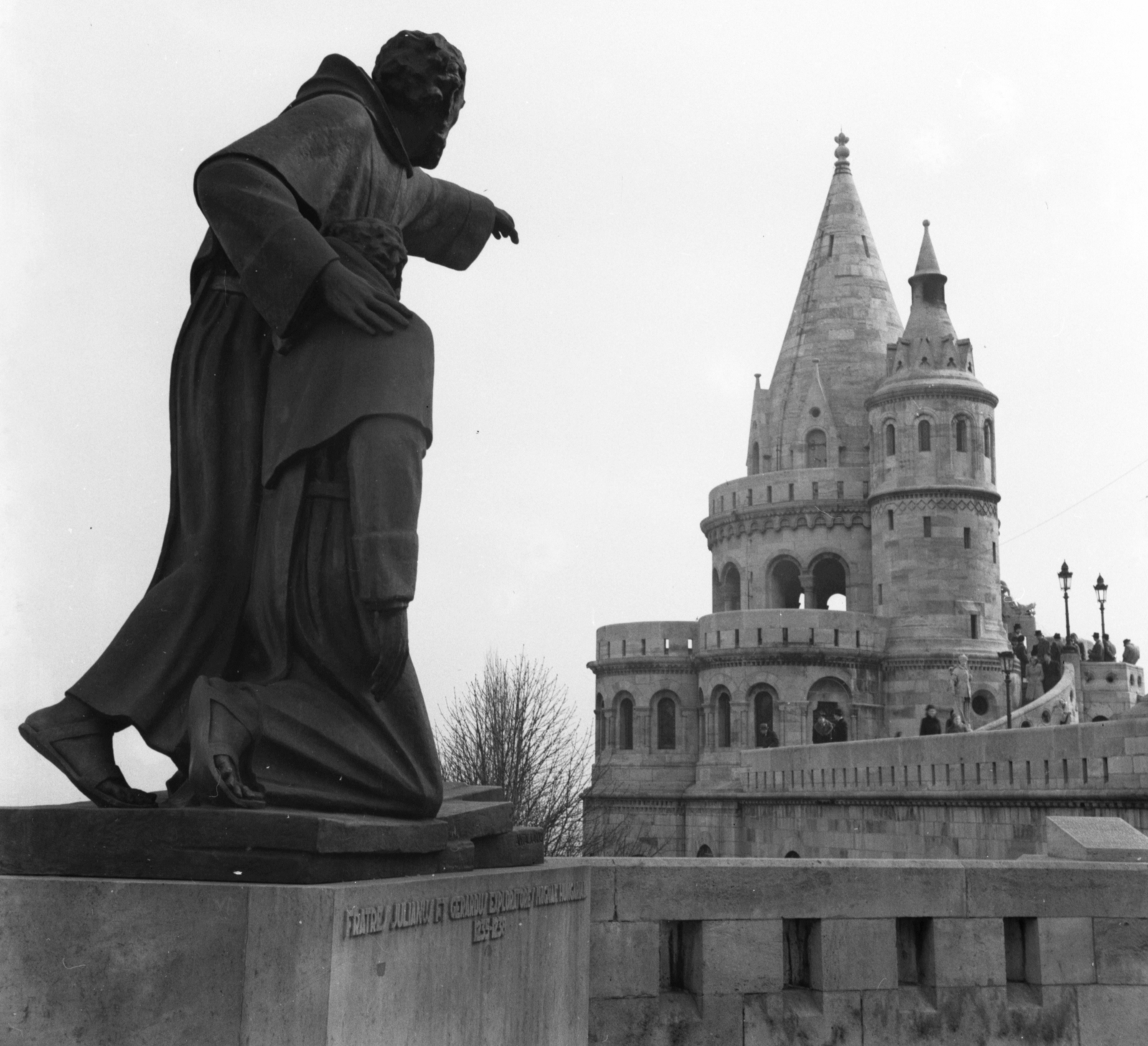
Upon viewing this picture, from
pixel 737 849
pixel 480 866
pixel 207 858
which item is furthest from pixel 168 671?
pixel 737 849

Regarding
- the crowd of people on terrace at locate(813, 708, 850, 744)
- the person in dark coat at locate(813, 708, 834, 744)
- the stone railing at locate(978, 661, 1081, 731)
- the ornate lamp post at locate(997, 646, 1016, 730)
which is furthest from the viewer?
the crowd of people on terrace at locate(813, 708, 850, 744)

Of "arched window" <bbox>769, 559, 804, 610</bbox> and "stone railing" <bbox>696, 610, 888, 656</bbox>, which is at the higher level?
"arched window" <bbox>769, 559, 804, 610</bbox>

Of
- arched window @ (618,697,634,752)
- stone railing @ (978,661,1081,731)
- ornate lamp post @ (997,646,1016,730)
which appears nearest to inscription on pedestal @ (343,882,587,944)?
ornate lamp post @ (997,646,1016,730)

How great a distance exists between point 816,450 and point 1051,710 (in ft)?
61.0

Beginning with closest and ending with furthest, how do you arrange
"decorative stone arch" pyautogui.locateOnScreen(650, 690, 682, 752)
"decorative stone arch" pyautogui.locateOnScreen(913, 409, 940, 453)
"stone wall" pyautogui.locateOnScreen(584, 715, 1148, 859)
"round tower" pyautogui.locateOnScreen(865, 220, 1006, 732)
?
1. "stone wall" pyautogui.locateOnScreen(584, 715, 1148, 859)
2. "round tower" pyautogui.locateOnScreen(865, 220, 1006, 732)
3. "decorative stone arch" pyautogui.locateOnScreen(913, 409, 940, 453)
4. "decorative stone arch" pyautogui.locateOnScreen(650, 690, 682, 752)

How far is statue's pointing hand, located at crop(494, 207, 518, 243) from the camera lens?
4230 millimetres

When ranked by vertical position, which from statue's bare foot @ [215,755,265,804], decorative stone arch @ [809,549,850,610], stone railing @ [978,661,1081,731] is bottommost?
statue's bare foot @ [215,755,265,804]

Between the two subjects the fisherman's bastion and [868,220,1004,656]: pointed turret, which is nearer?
the fisherman's bastion

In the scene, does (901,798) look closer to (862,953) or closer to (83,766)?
(862,953)

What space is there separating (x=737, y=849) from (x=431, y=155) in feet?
129

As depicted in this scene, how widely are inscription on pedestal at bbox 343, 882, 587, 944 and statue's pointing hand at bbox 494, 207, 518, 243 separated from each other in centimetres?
176

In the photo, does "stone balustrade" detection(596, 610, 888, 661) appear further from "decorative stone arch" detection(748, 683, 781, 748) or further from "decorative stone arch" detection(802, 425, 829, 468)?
"decorative stone arch" detection(802, 425, 829, 468)

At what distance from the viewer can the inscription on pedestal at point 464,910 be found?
3031 mm

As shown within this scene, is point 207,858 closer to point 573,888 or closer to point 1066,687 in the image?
point 573,888
